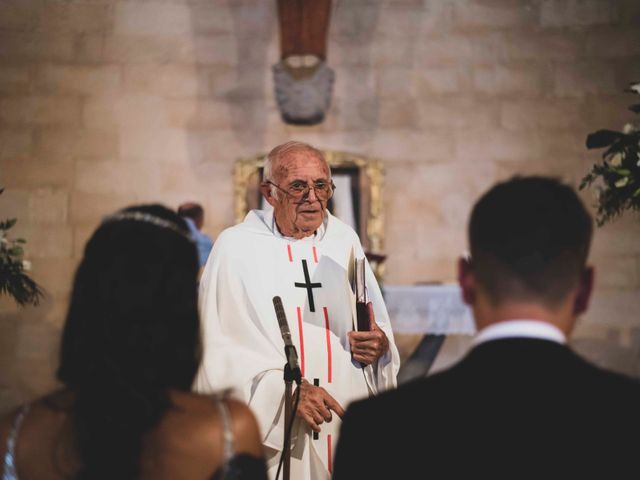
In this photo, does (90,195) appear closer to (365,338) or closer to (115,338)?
(365,338)

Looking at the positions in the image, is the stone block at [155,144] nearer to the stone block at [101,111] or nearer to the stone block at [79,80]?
the stone block at [101,111]

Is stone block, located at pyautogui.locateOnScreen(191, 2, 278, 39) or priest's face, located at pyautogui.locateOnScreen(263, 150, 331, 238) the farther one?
stone block, located at pyautogui.locateOnScreen(191, 2, 278, 39)

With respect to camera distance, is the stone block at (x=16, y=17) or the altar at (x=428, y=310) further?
the stone block at (x=16, y=17)

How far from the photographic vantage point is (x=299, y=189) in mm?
3508

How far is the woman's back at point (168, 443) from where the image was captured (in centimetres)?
154

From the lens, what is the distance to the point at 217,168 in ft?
24.2

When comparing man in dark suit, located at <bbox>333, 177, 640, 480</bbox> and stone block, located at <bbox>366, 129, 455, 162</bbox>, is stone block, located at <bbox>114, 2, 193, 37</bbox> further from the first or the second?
man in dark suit, located at <bbox>333, 177, 640, 480</bbox>

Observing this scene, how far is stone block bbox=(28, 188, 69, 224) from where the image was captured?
736 cm

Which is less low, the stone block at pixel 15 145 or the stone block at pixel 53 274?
the stone block at pixel 15 145

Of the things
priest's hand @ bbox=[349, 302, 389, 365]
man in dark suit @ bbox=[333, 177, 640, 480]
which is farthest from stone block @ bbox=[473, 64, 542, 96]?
man in dark suit @ bbox=[333, 177, 640, 480]

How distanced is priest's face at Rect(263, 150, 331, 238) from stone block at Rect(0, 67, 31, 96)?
4772 millimetres

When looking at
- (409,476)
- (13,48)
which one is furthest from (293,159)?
(13,48)

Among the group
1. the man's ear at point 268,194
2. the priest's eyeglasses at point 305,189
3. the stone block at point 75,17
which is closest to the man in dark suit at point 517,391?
the priest's eyeglasses at point 305,189

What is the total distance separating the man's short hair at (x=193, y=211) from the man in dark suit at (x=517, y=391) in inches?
209
